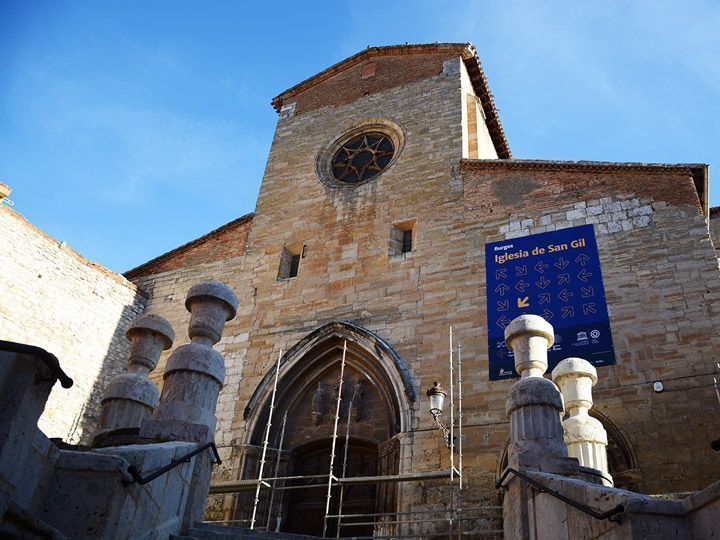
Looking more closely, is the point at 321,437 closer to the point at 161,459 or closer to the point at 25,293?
the point at 25,293

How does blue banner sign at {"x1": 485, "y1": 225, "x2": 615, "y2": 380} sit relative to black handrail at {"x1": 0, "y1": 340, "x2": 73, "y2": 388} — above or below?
above

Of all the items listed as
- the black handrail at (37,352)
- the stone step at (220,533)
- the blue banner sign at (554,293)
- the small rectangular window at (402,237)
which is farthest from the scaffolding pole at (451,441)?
the black handrail at (37,352)

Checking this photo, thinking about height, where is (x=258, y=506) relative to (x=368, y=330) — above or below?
below

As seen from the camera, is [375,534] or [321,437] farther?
[321,437]

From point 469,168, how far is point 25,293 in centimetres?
730

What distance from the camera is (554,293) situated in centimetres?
945

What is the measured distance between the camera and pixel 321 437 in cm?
982

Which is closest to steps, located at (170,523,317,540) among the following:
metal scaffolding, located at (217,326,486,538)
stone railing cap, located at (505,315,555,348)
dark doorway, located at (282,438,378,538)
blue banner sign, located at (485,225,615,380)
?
stone railing cap, located at (505,315,555,348)

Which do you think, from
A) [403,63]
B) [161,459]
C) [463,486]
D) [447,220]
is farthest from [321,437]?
[403,63]

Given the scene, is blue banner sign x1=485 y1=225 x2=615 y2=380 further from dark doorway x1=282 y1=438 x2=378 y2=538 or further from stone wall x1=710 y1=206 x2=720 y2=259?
stone wall x1=710 y1=206 x2=720 y2=259

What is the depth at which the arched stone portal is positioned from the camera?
922 centimetres

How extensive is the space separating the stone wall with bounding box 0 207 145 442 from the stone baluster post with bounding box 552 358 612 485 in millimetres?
7382

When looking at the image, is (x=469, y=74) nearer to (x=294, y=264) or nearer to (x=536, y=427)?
(x=294, y=264)

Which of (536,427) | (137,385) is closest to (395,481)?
(137,385)
